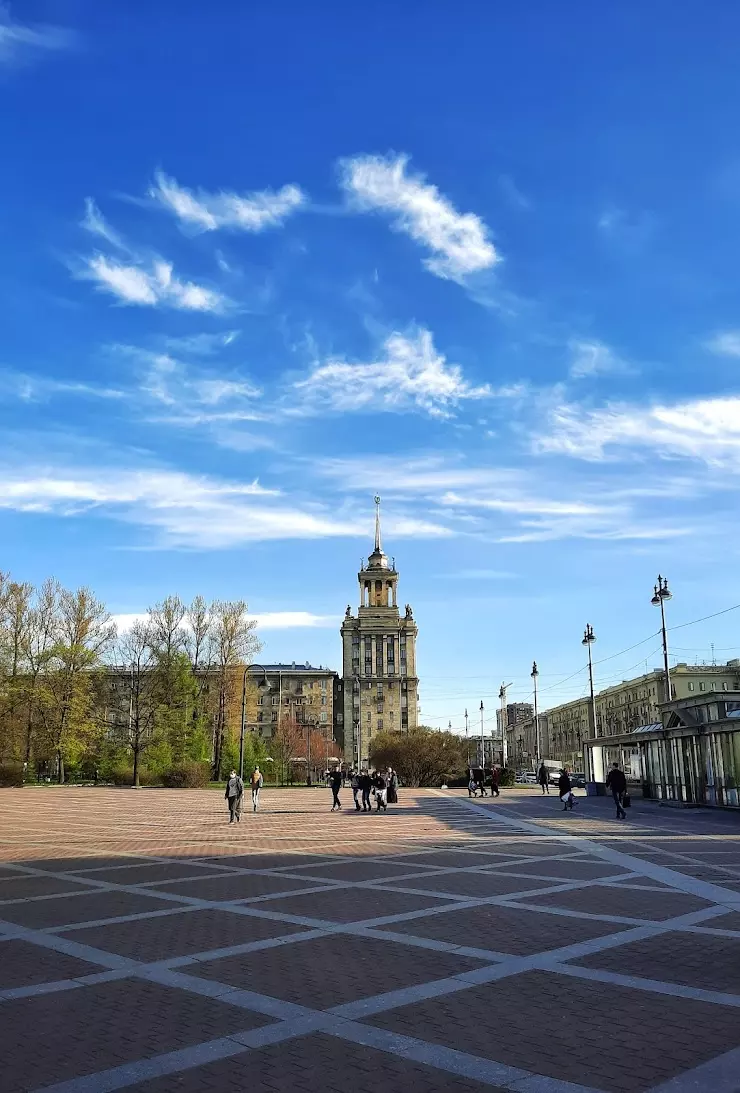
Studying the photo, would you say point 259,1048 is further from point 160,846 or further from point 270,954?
point 160,846

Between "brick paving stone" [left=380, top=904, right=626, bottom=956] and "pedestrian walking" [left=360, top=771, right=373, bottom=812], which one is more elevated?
"brick paving stone" [left=380, top=904, right=626, bottom=956]

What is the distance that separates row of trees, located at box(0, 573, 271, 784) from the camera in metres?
56.6

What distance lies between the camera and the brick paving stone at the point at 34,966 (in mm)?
Result: 7773

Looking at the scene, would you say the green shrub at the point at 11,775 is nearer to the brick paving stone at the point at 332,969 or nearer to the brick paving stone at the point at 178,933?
the brick paving stone at the point at 178,933

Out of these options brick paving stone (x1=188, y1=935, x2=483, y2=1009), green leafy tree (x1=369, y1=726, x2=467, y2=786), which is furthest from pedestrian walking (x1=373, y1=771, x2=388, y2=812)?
green leafy tree (x1=369, y1=726, x2=467, y2=786)

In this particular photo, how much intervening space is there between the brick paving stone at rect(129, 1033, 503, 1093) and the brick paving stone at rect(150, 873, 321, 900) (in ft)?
22.4

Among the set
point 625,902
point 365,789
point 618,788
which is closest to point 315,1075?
point 625,902

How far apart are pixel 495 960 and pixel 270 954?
2.33 metres

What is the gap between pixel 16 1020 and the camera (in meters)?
6.53

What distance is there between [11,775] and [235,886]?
44906mm

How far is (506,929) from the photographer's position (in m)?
9.73

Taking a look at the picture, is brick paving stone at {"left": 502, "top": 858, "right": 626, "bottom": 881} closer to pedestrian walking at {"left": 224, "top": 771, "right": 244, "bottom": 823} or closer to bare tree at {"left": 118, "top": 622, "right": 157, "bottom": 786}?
pedestrian walking at {"left": 224, "top": 771, "right": 244, "bottom": 823}

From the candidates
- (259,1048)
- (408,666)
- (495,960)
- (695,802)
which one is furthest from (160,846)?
(408,666)

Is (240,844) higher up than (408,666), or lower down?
lower down
